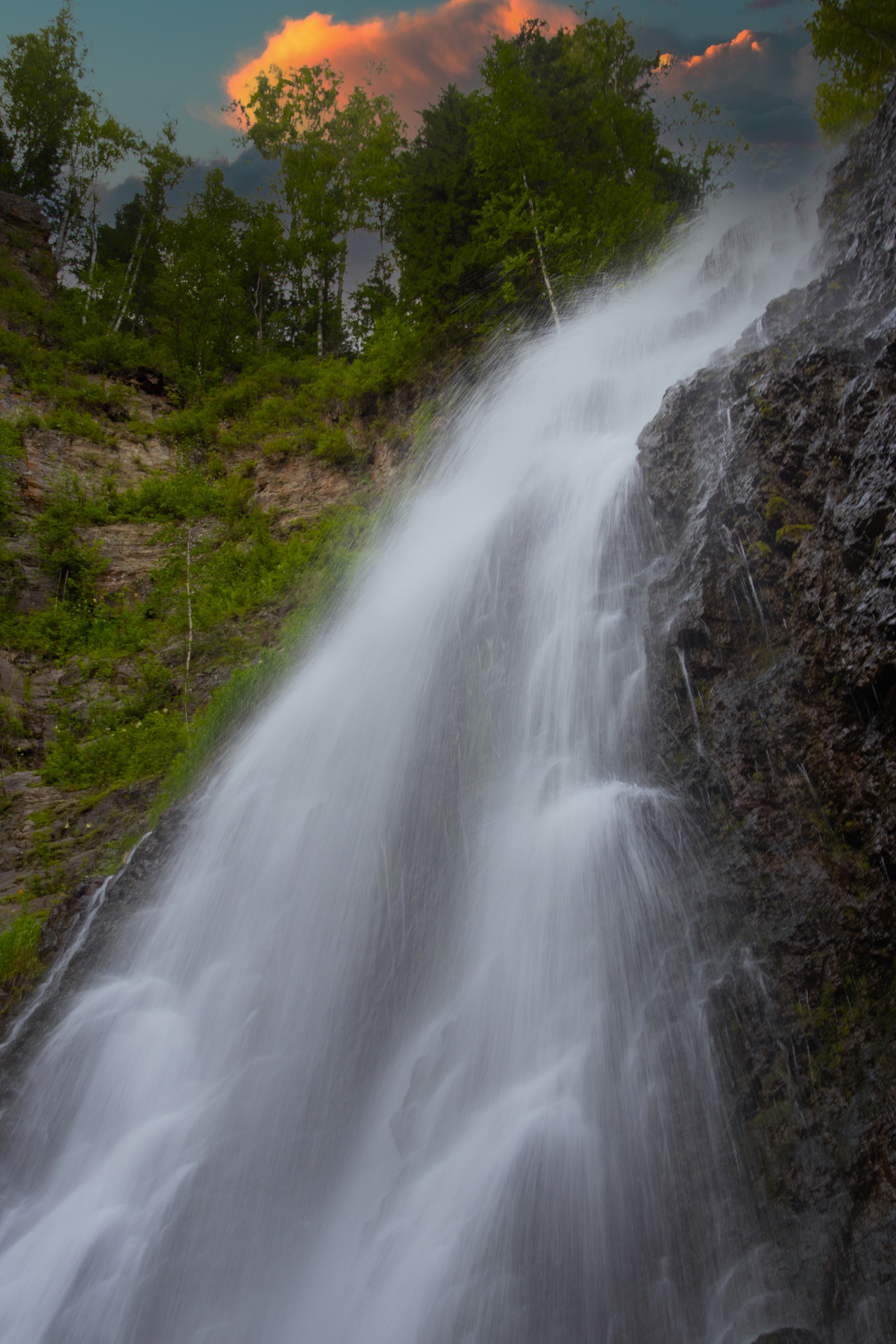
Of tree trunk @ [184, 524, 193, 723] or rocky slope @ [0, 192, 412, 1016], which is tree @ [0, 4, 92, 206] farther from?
tree trunk @ [184, 524, 193, 723]

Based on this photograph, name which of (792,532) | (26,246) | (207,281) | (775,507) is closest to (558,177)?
(207,281)

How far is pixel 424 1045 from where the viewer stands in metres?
4.48

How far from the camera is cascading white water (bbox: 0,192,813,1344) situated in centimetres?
345

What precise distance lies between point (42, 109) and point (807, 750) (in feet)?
108

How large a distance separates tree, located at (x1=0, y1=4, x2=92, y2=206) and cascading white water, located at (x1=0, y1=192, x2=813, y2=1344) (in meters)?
26.7

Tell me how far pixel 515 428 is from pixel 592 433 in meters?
2.23

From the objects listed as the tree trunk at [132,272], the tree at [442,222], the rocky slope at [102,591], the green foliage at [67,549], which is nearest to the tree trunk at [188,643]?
the rocky slope at [102,591]

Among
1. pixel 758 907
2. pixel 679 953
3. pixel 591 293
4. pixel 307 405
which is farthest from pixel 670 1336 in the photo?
pixel 307 405

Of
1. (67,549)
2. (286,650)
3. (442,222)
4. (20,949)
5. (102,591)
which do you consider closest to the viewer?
(20,949)

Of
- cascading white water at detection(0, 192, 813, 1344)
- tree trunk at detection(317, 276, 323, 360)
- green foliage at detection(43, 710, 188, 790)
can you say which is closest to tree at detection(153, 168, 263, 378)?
tree trunk at detection(317, 276, 323, 360)

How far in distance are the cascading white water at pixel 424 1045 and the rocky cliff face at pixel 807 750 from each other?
1.03 ft

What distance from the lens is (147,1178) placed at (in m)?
4.27

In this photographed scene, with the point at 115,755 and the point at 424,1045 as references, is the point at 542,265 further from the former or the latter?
the point at 424,1045

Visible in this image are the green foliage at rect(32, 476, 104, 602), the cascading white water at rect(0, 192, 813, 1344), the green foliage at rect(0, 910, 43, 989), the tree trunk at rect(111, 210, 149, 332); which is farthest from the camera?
the tree trunk at rect(111, 210, 149, 332)
